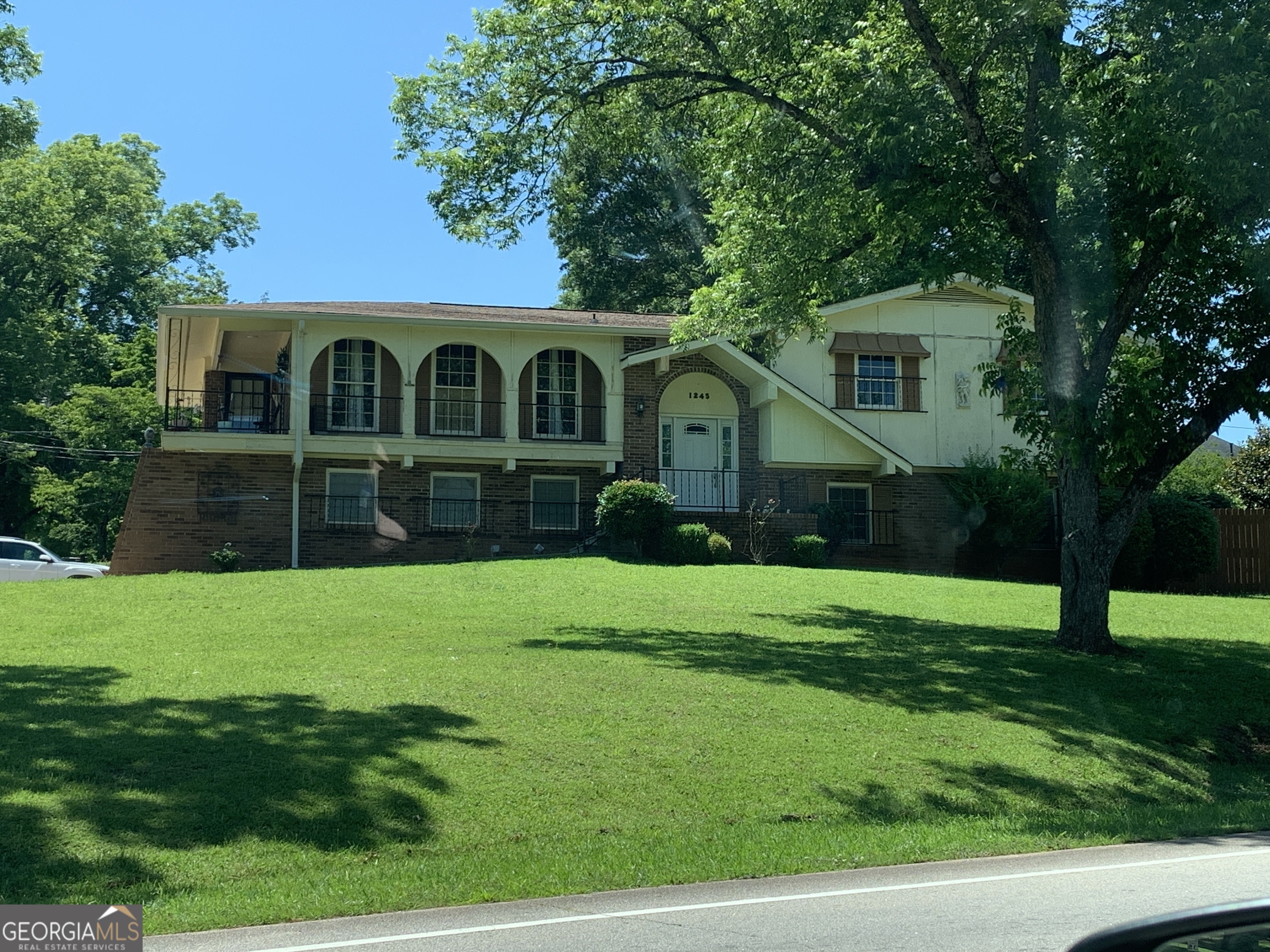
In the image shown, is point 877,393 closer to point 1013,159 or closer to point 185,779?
point 1013,159

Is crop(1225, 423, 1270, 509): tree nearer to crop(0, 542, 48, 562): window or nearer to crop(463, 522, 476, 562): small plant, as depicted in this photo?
crop(463, 522, 476, 562): small plant

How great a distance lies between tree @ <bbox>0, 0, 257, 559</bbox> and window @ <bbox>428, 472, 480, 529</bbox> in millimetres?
17315

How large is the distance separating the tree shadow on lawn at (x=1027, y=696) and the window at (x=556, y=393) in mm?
12245

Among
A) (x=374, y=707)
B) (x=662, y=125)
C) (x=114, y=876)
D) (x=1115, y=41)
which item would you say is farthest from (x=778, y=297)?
(x=114, y=876)

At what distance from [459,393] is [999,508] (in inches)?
507

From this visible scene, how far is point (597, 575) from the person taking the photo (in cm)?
2145

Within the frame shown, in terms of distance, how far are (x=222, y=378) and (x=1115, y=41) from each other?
22537 millimetres

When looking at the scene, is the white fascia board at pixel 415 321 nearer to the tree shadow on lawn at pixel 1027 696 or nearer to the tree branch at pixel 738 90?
the tree branch at pixel 738 90

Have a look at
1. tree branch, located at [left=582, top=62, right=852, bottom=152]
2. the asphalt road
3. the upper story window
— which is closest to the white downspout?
tree branch, located at [left=582, top=62, right=852, bottom=152]

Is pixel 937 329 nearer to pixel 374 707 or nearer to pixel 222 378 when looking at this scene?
pixel 222 378

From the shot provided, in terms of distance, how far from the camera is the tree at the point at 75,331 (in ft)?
133

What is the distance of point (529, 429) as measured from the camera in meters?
28.3

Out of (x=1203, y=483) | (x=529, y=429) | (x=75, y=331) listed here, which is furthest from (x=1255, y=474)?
(x=75, y=331)

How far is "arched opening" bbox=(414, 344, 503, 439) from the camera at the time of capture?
28.0m
